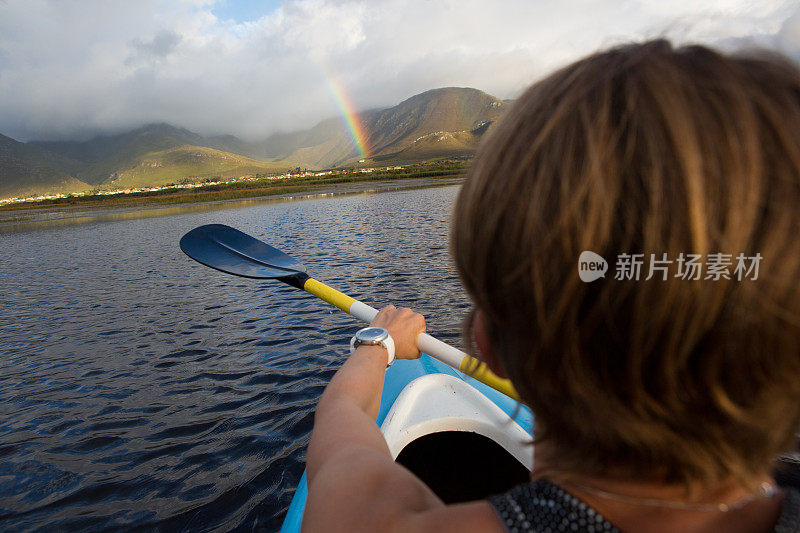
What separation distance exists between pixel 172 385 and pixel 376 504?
5.55 m

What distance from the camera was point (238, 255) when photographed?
5020 millimetres

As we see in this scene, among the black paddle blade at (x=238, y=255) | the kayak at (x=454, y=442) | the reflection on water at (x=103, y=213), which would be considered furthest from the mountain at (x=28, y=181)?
the kayak at (x=454, y=442)

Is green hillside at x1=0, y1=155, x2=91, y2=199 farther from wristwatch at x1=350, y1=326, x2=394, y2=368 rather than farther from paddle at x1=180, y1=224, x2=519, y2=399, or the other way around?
wristwatch at x1=350, y1=326, x2=394, y2=368

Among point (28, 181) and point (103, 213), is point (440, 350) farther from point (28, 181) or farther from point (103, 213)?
point (28, 181)

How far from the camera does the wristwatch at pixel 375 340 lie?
1568 mm

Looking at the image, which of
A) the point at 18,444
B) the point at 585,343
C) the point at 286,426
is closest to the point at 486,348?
the point at 585,343

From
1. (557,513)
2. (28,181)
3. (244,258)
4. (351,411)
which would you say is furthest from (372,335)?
(28,181)

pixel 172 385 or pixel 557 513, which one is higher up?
pixel 557 513

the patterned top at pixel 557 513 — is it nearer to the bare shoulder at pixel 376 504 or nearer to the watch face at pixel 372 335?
the bare shoulder at pixel 376 504

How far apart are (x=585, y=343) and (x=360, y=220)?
71.7ft

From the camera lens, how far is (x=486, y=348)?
3.09ft

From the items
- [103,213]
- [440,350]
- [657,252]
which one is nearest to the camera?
[657,252]

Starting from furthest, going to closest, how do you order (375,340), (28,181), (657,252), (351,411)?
(28,181), (375,340), (351,411), (657,252)

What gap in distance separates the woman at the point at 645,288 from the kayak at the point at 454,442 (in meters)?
1.72
